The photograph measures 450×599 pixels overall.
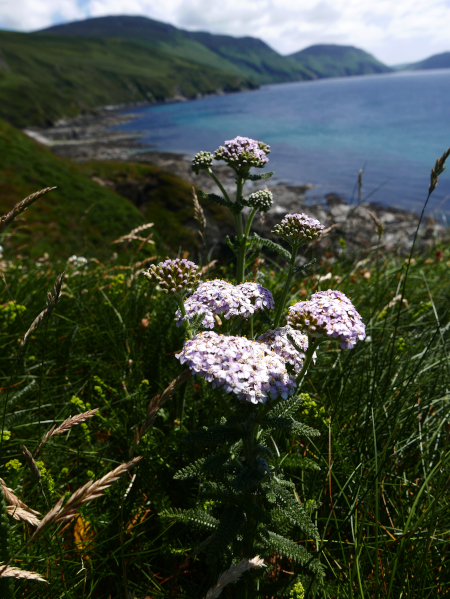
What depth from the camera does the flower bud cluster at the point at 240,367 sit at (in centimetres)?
182

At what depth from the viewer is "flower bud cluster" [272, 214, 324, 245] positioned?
269 cm

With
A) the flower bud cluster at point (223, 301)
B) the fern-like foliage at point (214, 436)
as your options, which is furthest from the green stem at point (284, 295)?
the fern-like foliage at point (214, 436)

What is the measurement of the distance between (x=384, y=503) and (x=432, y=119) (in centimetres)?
7771

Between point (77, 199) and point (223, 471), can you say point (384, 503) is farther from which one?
point (77, 199)

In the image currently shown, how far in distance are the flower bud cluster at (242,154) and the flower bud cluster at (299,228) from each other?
2.83 ft

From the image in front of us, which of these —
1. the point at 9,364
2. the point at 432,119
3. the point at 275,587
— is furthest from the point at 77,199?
the point at 432,119

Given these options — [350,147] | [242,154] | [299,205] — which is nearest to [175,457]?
[242,154]

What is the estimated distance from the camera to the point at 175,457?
2.93m

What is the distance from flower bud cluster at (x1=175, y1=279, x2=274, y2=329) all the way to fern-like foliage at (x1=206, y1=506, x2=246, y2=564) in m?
1.14

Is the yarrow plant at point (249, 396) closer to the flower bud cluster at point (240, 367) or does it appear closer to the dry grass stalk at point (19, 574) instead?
the flower bud cluster at point (240, 367)

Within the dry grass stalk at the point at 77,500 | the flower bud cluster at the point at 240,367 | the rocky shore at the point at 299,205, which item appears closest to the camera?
the dry grass stalk at the point at 77,500

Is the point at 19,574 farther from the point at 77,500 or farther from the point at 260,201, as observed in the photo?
the point at 260,201

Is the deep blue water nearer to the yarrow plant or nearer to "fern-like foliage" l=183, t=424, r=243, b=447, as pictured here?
the yarrow plant

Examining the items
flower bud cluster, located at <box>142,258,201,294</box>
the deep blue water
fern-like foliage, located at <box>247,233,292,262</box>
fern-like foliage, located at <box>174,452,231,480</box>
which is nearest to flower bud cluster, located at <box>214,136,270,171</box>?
fern-like foliage, located at <box>247,233,292,262</box>
